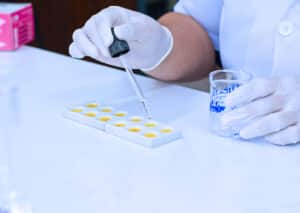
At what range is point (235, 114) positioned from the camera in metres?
0.92

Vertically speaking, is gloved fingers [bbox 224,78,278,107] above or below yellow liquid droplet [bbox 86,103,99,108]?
above

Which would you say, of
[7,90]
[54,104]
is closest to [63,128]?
[54,104]

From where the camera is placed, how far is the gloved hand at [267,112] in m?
0.91

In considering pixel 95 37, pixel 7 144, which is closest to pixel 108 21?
pixel 95 37

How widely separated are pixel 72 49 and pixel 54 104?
110mm

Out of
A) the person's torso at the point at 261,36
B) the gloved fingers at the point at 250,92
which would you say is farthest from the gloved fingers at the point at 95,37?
the person's torso at the point at 261,36

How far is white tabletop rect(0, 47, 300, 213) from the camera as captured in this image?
2.44 ft

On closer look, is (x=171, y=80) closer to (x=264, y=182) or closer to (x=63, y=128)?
(x=63, y=128)

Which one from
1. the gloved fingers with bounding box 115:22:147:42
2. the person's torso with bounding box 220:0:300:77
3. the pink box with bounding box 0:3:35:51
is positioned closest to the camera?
the gloved fingers with bounding box 115:22:147:42

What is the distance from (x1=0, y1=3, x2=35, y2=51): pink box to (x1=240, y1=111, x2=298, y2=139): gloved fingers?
668mm

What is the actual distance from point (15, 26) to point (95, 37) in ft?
1.39

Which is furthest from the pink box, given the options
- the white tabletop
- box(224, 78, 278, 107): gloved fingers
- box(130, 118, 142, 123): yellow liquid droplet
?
box(224, 78, 278, 107): gloved fingers

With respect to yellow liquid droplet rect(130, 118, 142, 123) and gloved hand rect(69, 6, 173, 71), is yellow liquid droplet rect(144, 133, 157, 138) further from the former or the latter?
gloved hand rect(69, 6, 173, 71)

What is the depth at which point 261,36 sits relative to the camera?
1.21 metres
